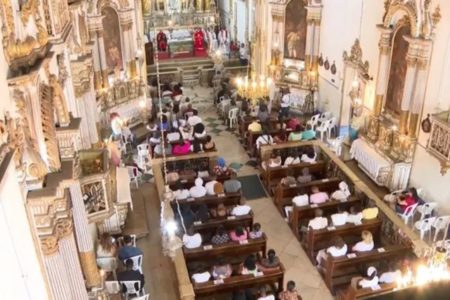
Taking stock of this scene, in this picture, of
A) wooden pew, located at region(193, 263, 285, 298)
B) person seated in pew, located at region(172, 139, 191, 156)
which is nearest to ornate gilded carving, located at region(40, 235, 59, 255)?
wooden pew, located at region(193, 263, 285, 298)

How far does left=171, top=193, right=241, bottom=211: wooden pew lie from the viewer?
11688mm

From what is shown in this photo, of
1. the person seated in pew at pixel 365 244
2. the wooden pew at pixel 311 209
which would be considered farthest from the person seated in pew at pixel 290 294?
the wooden pew at pixel 311 209

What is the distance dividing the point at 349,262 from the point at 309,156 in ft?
14.8

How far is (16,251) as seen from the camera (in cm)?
447

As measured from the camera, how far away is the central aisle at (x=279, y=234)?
396 inches

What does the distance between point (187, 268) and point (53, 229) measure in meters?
5.04

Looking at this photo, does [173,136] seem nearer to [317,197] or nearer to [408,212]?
[317,197]

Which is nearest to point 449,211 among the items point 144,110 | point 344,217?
point 344,217

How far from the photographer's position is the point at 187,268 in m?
9.97

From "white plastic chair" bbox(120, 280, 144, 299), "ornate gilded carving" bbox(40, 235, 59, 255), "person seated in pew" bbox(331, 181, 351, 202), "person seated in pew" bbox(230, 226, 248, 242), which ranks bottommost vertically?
"white plastic chair" bbox(120, 280, 144, 299)

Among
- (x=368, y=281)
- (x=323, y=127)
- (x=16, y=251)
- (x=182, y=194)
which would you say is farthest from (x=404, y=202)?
(x=16, y=251)

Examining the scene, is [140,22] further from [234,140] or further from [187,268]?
[187,268]

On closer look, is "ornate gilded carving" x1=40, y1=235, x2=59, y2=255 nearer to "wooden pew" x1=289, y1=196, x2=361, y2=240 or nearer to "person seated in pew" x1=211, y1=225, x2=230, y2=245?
"person seated in pew" x1=211, y1=225, x2=230, y2=245

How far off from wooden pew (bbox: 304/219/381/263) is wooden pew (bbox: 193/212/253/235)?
1.43m
